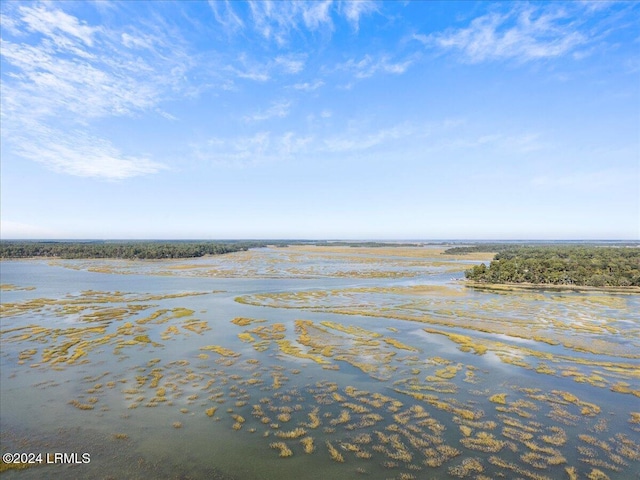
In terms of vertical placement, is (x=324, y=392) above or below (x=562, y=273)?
below

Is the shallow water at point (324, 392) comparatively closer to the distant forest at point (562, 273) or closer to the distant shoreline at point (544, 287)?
the distant shoreline at point (544, 287)

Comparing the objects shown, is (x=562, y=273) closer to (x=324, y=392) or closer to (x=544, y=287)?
(x=544, y=287)

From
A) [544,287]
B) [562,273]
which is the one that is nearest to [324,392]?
[544,287]

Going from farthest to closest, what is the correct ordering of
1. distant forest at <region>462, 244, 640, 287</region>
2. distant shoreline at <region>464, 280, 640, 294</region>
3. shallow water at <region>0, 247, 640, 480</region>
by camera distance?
distant forest at <region>462, 244, 640, 287</region> < distant shoreline at <region>464, 280, 640, 294</region> < shallow water at <region>0, 247, 640, 480</region>

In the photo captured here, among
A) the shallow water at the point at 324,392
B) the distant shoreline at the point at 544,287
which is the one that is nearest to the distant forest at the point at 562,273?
the distant shoreline at the point at 544,287

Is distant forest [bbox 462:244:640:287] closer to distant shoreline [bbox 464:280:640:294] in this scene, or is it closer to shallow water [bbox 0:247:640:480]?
distant shoreline [bbox 464:280:640:294]

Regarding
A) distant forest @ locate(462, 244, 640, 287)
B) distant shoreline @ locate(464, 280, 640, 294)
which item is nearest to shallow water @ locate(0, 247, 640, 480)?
distant shoreline @ locate(464, 280, 640, 294)

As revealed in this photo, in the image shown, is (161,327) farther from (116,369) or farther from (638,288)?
(638,288)

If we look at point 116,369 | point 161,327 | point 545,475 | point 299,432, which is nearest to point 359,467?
point 299,432
